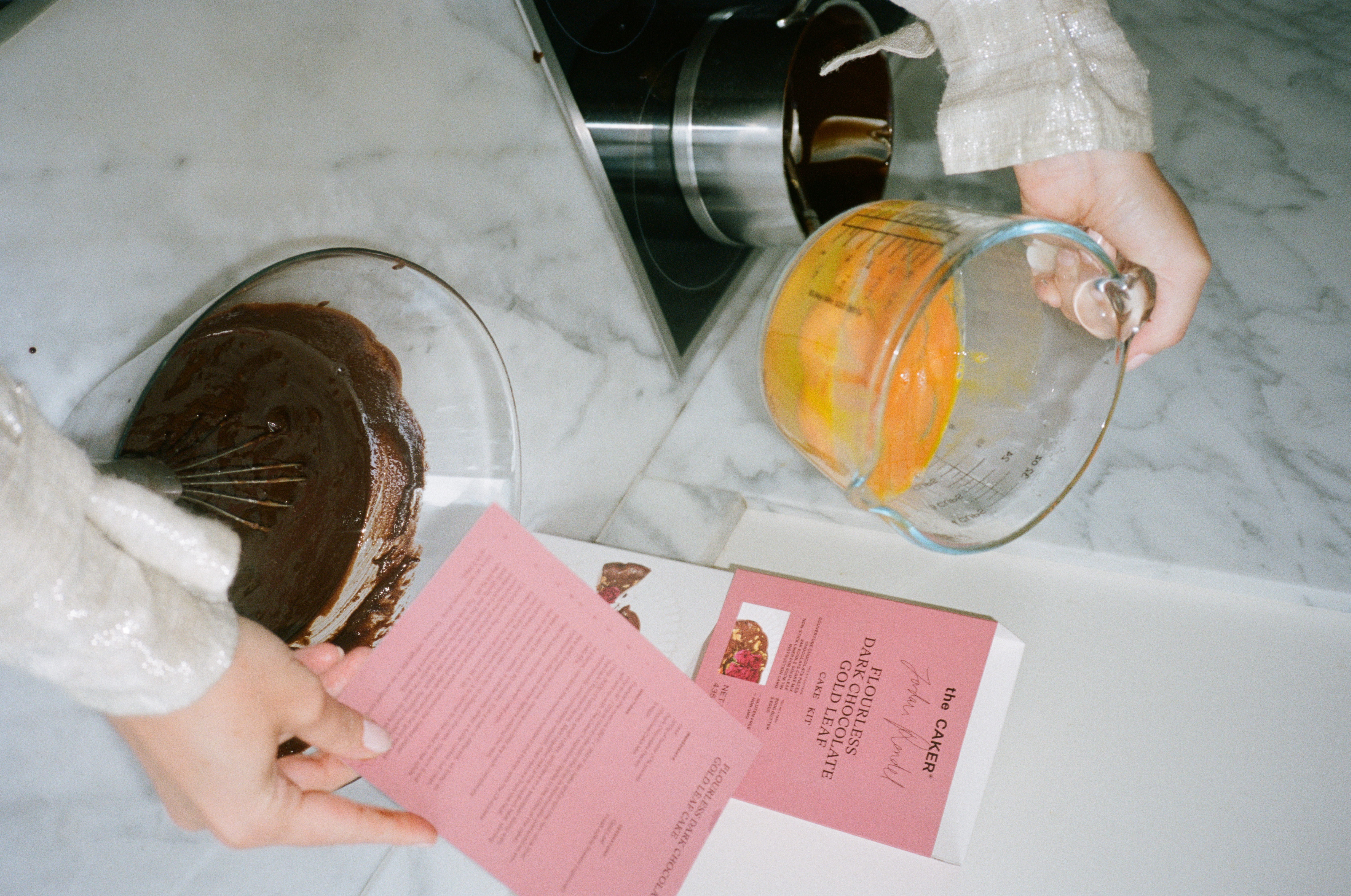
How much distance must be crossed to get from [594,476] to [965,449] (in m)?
0.32

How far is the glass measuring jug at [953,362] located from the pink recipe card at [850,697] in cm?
11

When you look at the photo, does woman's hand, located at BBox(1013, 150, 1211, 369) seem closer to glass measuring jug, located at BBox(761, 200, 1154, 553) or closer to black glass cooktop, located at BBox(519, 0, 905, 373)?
glass measuring jug, located at BBox(761, 200, 1154, 553)

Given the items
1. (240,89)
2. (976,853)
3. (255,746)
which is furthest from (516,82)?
(976,853)

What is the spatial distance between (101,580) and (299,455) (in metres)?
0.14

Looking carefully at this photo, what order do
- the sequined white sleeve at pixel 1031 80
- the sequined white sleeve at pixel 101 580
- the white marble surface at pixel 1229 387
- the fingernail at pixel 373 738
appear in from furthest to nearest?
the white marble surface at pixel 1229 387 → the sequined white sleeve at pixel 1031 80 → the fingernail at pixel 373 738 → the sequined white sleeve at pixel 101 580

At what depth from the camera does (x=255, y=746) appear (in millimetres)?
307

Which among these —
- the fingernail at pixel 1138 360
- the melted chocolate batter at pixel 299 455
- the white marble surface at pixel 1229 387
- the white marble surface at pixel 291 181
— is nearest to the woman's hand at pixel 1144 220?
the fingernail at pixel 1138 360

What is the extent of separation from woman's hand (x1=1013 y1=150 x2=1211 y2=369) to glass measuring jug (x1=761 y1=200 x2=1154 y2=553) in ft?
0.25

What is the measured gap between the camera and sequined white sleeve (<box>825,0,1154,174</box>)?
50 centimetres

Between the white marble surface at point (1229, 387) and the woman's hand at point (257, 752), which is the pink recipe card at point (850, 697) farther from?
the woman's hand at point (257, 752)

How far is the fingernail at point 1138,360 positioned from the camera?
0.58 metres

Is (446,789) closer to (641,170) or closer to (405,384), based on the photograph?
(405,384)

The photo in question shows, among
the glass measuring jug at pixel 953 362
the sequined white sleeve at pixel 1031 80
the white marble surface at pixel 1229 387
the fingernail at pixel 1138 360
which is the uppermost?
the sequined white sleeve at pixel 1031 80

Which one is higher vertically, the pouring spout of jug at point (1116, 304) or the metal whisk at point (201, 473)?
the metal whisk at point (201, 473)
